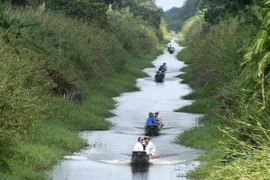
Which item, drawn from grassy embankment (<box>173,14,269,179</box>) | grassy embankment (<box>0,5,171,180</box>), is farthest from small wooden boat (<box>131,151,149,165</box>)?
grassy embankment (<box>0,5,171,180</box>)

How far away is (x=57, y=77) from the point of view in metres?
38.0

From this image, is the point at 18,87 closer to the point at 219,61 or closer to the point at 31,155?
the point at 31,155

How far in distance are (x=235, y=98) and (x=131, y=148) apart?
25.6 feet

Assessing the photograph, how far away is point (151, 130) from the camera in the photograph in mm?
36188

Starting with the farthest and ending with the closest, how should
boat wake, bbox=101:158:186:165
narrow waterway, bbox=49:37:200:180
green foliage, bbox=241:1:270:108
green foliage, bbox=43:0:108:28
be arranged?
green foliage, bbox=43:0:108:28 < boat wake, bbox=101:158:186:165 < narrow waterway, bbox=49:37:200:180 < green foliage, bbox=241:1:270:108

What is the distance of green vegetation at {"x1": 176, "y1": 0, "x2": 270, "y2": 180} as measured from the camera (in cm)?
1309

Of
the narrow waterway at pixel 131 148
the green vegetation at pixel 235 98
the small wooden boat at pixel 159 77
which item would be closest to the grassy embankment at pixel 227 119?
the green vegetation at pixel 235 98

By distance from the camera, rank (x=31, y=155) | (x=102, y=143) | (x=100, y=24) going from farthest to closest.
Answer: (x=100, y=24), (x=102, y=143), (x=31, y=155)

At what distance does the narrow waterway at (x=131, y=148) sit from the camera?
25.2m

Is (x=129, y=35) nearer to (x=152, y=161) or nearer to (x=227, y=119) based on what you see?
(x=152, y=161)

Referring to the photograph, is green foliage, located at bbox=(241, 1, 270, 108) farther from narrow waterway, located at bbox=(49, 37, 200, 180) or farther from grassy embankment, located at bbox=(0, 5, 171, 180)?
narrow waterway, located at bbox=(49, 37, 200, 180)

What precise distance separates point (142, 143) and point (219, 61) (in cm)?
755

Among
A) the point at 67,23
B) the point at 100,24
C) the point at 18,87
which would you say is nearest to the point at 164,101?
the point at 67,23

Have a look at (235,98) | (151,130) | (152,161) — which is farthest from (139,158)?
(151,130)
